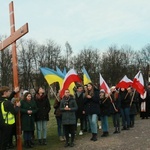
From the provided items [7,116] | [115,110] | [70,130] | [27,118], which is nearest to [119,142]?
[70,130]

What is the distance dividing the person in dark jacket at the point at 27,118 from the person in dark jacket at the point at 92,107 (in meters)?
1.80

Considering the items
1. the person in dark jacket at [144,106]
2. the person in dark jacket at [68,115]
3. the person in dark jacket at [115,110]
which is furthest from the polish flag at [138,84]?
the person in dark jacket at [68,115]

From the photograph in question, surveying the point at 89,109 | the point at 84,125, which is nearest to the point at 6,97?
the point at 89,109

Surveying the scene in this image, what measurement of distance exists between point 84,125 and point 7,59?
32958mm

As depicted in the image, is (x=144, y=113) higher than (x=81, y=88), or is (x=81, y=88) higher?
(x=81, y=88)

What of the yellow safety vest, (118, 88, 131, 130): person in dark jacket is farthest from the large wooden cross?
(118, 88, 131, 130): person in dark jacket

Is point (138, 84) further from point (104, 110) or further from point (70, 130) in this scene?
point (70, 130)

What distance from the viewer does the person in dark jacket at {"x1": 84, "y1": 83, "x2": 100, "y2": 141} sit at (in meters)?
10.7

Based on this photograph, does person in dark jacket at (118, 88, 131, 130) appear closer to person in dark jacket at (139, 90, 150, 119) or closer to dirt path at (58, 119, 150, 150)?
dirt path at (58, 119, 150, 150)

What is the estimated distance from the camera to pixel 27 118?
34.1 ft

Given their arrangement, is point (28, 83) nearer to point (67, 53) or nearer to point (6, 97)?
point (67, 53)

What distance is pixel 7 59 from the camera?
44.6 m

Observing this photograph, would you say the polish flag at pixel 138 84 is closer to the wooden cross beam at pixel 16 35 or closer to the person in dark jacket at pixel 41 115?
the person in dark jacket at pixel 41 115

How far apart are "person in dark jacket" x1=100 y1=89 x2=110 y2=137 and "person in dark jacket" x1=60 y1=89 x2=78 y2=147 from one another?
1.73 meters
